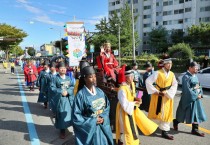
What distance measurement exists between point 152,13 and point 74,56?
50876mm

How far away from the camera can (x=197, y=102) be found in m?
5.39

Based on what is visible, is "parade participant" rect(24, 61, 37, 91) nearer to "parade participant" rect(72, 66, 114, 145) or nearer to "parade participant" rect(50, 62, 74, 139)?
"parade participant" rect(50, 62, 74, 139)

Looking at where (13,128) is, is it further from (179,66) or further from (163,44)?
(163,44)

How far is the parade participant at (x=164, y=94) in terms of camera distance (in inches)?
202

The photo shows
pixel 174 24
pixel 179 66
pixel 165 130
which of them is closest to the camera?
pixel 165 130

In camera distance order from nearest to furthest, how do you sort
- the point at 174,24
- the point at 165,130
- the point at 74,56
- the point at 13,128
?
the point at 165,130 < the point at 13,128 < the point at 74,56 < the point at 174,24

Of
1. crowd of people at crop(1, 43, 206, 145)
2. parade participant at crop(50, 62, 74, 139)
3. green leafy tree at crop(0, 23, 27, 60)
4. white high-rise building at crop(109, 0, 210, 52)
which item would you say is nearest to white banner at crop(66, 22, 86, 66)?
crowd of people at crop(1, 43, 206, 145)

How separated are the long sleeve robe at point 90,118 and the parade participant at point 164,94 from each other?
6.71ft

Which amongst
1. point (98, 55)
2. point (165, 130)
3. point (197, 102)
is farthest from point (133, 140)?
point (98, 55)

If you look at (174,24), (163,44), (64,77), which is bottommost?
(64,77)

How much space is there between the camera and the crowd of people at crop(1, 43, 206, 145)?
3303 millimetres

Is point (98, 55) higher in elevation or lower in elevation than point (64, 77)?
higher

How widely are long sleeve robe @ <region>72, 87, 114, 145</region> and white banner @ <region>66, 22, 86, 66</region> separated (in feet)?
16.4

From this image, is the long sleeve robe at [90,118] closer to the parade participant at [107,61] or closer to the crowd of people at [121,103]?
the crowd of people at [121,103]
